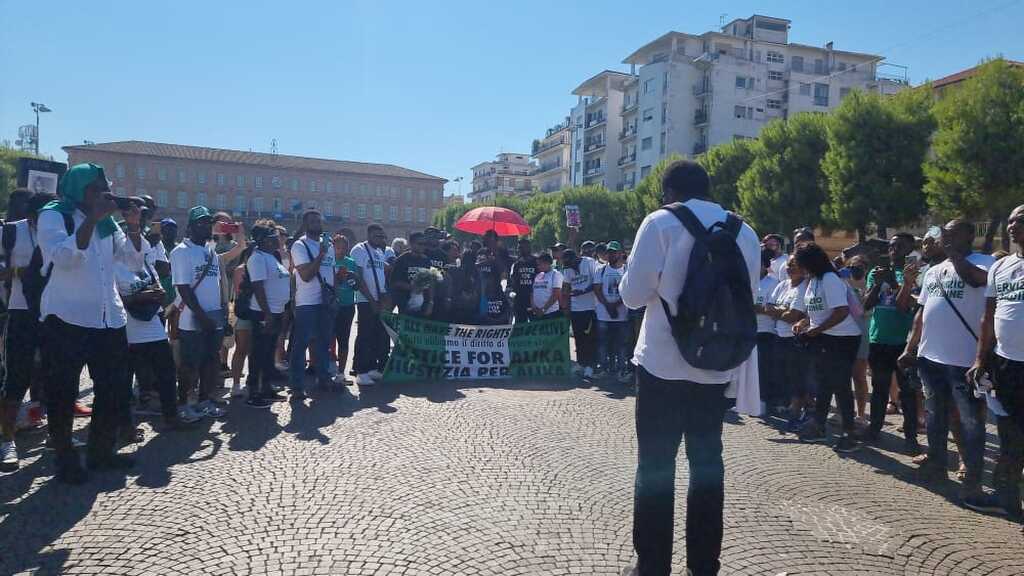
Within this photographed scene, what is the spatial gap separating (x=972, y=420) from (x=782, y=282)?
299 centimetres

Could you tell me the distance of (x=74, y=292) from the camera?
4.73 m

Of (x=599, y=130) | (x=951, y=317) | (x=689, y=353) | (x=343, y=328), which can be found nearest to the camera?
(x=689, y=353)

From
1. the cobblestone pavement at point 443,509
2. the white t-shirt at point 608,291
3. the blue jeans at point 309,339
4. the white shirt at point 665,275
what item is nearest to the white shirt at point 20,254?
the cobblestone pavement at point 443,509

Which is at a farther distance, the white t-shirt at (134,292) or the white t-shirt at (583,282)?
the white t-shirt at (583,282)

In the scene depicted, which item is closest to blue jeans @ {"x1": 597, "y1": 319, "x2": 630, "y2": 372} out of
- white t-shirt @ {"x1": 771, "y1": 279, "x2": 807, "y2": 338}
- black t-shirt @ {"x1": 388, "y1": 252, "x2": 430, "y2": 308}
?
white t-shirt @ {"x1": 771, "y1": 279, "x2": 807, "y2": 338}

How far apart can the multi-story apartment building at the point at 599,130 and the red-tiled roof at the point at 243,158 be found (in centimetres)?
3525

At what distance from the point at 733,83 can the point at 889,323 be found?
62881 millimetres

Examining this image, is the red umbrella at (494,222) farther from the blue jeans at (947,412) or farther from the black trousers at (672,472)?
the black trousers at (672,472)

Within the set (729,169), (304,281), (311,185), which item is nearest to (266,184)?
(311,185)

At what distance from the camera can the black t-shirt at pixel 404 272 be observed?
9.77 meters

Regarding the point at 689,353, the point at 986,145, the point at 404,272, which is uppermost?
the point at 986,145

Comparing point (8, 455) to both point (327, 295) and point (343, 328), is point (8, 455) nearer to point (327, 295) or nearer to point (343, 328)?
point (327, 295)

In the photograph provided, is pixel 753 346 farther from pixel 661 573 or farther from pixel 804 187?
pixel 804 187

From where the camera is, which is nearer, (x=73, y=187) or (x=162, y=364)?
(x=73, y=187)
